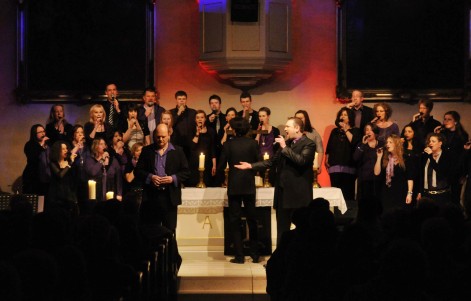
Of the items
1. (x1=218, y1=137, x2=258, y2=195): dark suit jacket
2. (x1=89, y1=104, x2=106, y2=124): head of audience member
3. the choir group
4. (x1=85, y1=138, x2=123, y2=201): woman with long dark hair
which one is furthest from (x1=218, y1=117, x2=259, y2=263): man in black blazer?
(x1=89, y1=104, x2=106, y2=124): head of audience member

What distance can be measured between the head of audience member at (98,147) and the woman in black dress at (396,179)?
385cm

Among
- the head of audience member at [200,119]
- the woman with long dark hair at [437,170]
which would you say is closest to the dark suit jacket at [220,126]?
the head of audience member at [200,119]

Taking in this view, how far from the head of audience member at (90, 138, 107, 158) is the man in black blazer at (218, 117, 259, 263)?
198 cm

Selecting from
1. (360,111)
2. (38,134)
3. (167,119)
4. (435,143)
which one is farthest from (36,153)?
(435,143)

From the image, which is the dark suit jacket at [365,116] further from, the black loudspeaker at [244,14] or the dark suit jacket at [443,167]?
the black loudspeaker at [244,14]

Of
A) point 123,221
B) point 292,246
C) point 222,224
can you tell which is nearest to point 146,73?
point 222,224

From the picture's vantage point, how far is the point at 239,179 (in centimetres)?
1215

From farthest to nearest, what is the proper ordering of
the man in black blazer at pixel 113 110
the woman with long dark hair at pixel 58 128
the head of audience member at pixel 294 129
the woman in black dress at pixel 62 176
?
1. the man in black blazer at pixel 113 110
2. the woman with long dark hair at pixel 58 128
3. the woman in black dress at pixel 62 176
4. the head of audience member at pixel 294 129

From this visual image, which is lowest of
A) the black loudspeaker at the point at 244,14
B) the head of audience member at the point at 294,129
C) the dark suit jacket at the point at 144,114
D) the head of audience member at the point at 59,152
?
the head of audience member at the point at 59,152

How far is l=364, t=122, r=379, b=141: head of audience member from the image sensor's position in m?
14.2

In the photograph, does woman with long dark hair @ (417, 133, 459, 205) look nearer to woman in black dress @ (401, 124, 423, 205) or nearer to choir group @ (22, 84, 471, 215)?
choir group @ (22, 84, 471, 215)

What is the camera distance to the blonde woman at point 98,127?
1449cm

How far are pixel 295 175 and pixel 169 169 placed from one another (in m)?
1.59

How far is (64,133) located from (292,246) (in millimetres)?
8186
